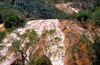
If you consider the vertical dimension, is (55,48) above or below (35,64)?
below

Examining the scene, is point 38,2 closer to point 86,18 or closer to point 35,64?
point 86,18

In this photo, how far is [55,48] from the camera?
25.5ft

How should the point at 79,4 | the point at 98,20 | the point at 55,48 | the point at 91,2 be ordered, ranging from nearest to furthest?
1. the point at 55,48
2. the point at 98,20
3. the point at 91,2
4. the point at 79,4

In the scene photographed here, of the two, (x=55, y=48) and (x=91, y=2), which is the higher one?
(x=91, y=2)

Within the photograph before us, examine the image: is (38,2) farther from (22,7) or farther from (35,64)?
(35,64)

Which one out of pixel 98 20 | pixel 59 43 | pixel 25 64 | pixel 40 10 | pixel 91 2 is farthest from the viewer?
pixel 40 10

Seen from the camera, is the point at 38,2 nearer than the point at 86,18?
No

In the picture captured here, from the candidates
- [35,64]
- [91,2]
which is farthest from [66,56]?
[91,2]

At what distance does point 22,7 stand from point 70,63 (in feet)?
98.8

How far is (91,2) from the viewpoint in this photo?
85.7ft

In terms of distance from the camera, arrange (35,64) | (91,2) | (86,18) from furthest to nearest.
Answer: (91,2)
(86,18)
(35,64)

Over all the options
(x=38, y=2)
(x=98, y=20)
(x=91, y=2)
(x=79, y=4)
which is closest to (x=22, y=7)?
(x=38, y=2)

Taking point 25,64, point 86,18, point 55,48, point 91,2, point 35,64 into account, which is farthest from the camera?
point 91,2

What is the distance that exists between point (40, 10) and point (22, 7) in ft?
22.1
